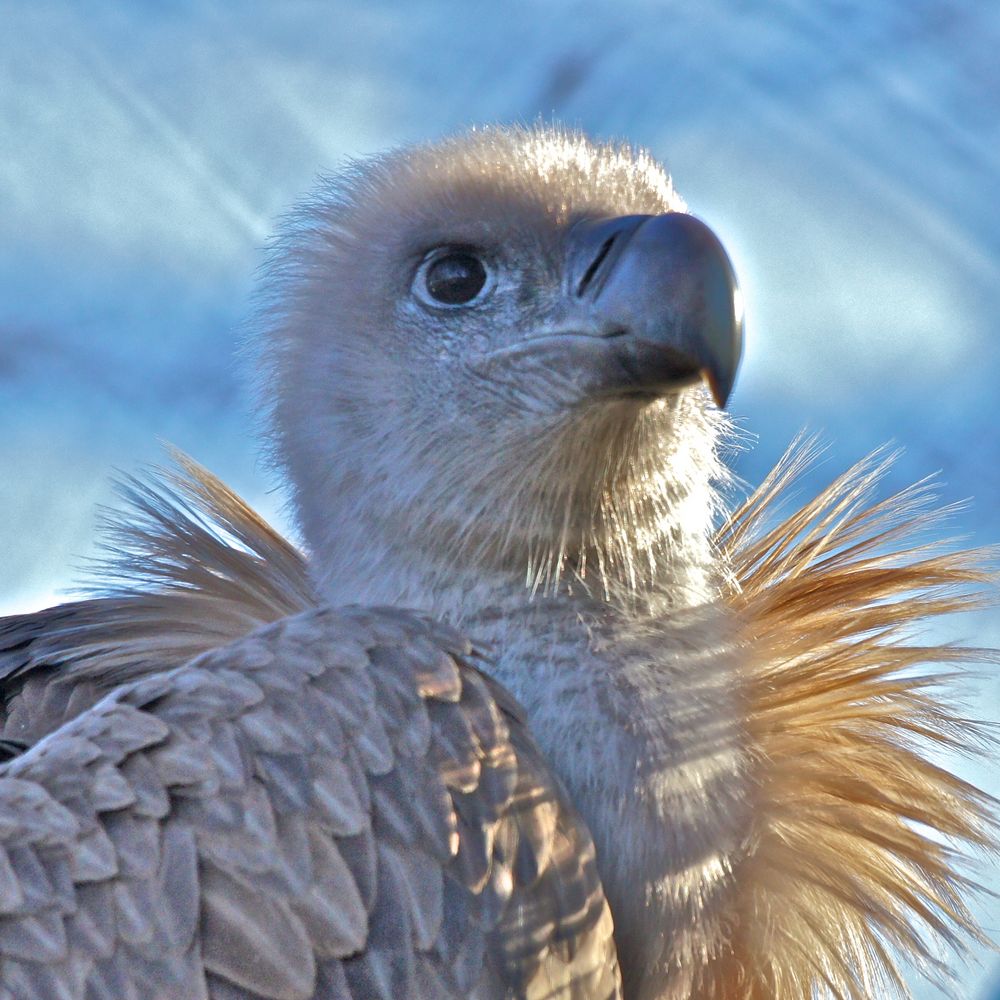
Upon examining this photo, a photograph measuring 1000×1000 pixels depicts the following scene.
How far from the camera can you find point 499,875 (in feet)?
4.37

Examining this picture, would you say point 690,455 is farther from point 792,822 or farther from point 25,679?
point 25,679

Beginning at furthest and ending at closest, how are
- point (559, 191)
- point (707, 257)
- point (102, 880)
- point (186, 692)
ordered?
1. point (559, 191)
2. point (707, 257)
3. point (186, 692)
4. point (102, 880)

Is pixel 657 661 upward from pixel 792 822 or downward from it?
upward

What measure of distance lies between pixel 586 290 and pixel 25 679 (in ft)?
2.80

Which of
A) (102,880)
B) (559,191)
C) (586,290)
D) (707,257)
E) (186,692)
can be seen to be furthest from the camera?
(559,191)

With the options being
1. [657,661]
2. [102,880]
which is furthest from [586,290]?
[102,880]

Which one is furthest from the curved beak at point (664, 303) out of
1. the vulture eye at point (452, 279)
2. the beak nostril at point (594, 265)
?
the vulture eye at point (452, 279)

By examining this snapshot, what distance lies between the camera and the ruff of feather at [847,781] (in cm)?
168

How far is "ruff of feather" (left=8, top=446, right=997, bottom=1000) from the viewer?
5.58 feet

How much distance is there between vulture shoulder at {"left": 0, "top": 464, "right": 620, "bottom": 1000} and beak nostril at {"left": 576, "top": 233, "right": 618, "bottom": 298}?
18.9 inches

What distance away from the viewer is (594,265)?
1707 mm

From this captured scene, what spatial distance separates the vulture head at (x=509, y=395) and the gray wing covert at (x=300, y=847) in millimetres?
342

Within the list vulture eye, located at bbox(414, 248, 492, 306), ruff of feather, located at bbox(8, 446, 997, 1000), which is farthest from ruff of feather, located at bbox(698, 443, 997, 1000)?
vulture eye, located at bbox(414, 248, 492, 306)

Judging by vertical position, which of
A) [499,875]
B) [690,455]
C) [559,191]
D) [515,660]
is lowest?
[499,875]
